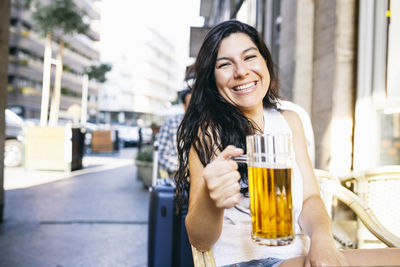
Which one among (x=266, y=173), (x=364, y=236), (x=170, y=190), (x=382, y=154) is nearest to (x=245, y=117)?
(x=266, y=173)

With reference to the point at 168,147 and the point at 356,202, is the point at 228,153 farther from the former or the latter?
the point at 168,147

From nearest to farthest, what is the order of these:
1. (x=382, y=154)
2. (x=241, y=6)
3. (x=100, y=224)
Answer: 1. (x=382, y=154)
2. (x=100, y=224)
3. (x=241, y=6)

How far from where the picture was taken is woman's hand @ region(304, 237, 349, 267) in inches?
41.3

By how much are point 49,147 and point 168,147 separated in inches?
232

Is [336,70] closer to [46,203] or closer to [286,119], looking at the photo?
[286,119]

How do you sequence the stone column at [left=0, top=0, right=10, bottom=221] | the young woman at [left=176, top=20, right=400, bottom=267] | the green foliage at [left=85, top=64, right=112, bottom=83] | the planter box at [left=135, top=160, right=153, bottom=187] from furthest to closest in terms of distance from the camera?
the green foliage at [left=85, top=64, right=112, bottom=83] → the planter box at [left=135, top=160, right=153, bottom=187] → the stone column at [left=0, top=0, right=10, bottom=221] → the young woman at [left=176, top=20, right=400, bottom=267]

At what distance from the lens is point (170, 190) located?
2.15 metres

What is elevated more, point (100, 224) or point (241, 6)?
point (241, 6)

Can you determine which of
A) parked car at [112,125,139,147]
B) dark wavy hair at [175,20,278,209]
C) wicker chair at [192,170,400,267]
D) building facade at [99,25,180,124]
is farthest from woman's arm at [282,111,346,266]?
building facade at [99,25,180,124]

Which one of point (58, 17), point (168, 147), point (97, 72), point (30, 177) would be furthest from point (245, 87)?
point (97, 72)

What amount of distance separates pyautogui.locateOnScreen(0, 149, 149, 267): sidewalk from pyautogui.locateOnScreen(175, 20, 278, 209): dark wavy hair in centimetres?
210

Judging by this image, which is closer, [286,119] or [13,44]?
[286,119]

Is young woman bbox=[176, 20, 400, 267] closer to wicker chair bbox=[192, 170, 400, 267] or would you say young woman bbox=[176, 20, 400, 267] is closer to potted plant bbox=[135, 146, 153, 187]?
wicker chair bbox=[192, 170, 400, 267]

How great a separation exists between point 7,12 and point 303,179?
164 inches
